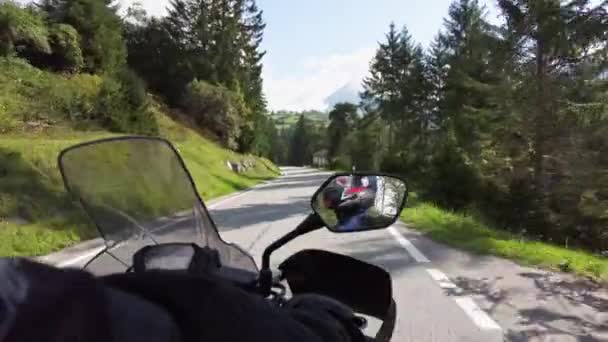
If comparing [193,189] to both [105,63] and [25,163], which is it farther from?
[105,63]

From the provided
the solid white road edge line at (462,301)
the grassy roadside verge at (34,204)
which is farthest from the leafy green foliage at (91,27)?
the solid white road edge line at (462,301)

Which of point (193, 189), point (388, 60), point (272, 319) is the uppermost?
point (388, 60)

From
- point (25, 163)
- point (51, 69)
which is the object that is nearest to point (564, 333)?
point (25, 163)

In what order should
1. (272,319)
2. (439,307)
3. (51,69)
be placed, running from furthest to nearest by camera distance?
(51,69), (439,307), (272,319)

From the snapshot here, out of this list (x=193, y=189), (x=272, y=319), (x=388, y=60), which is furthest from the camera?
(x=388, y=60)

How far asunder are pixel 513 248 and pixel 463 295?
3582 mm

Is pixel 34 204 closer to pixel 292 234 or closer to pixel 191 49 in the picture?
pixel 292 234

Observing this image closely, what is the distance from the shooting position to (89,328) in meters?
0.71

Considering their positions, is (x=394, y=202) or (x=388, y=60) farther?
(x=388, y=60)

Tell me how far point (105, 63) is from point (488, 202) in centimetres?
2254

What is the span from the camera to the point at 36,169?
44.5 feet

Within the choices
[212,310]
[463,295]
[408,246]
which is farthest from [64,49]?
[212,310]

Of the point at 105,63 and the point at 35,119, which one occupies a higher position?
the point at 105,63

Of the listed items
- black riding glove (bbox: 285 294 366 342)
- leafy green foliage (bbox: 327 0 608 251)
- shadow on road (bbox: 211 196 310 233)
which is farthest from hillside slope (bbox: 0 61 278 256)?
leafy green foliage (bbox: 327 0 608 251)
